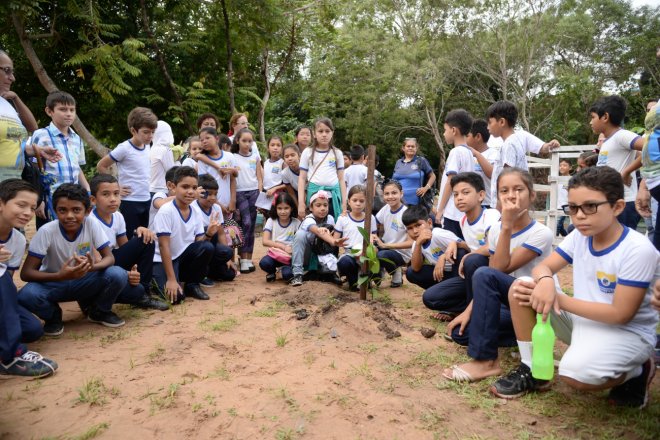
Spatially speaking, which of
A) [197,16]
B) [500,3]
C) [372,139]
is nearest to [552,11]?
[500,3]

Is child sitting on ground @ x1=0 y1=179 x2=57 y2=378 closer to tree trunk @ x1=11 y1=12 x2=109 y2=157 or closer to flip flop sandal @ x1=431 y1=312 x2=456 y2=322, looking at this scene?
flip flop sandal @ x1=431 y1=312 x2=456 y2=322

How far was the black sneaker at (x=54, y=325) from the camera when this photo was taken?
3.59 meters

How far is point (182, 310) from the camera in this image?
425cm

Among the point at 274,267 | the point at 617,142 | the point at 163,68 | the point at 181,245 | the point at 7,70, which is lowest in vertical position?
the point at 274,267

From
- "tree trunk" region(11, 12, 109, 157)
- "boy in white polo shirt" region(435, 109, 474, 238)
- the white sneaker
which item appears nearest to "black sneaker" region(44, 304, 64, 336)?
the white sneaker

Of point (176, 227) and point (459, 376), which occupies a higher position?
point (176, 227)

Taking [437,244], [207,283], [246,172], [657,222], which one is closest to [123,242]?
[207,283]

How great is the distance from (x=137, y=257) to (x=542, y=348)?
3273mm

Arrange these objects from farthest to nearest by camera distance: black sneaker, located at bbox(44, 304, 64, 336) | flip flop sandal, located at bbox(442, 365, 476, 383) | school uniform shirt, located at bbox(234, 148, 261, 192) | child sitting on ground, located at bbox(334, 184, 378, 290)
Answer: school uniform shirt, located at bbox(234, 148, 261, 192), child sitting on ground, located at bbox(334, 184, 378, 290), black sneaker, located at bbox(44, 304, 64, 336), flip flop sandal, located at bbox(442, 365, 476, 383)

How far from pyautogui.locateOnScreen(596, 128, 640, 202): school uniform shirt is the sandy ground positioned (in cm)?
216

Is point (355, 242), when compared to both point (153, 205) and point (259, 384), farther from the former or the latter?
point (259, 384)

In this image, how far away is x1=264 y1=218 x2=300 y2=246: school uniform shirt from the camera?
5.54 meters

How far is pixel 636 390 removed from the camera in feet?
8.16

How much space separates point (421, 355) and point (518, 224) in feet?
3.60
